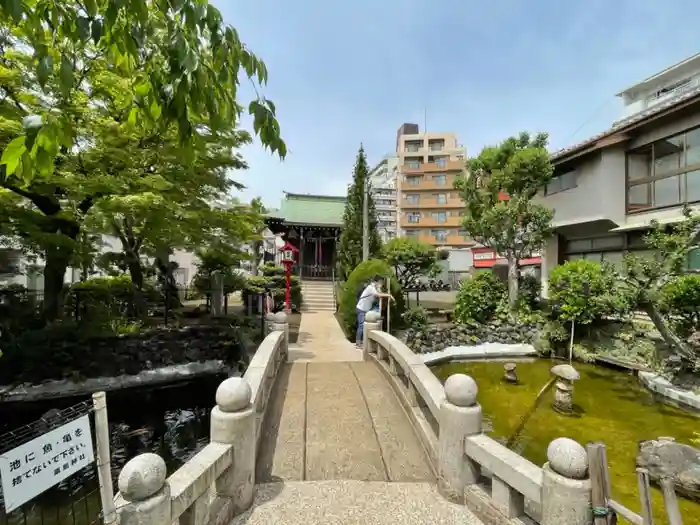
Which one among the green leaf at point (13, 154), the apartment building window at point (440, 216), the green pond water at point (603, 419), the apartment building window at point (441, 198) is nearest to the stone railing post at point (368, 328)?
the green pond water at point (603, 419)

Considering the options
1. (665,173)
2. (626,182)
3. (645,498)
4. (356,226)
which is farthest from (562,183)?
(645,498)

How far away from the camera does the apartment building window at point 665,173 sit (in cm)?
1170

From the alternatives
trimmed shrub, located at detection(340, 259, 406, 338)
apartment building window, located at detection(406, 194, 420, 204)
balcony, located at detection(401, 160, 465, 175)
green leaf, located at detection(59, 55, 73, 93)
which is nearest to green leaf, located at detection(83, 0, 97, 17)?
green leaf, located at detection(59, 55, 73, 93)

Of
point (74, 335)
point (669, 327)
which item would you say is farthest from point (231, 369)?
point (669, 327)

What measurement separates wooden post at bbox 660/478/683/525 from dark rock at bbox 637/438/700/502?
3502 mm

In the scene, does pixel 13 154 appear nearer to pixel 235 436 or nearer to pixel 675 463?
pixel 235 436

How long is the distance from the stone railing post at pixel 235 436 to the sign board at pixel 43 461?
1226mm

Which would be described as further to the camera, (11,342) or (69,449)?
(11,342)

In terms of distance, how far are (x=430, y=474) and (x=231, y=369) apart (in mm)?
7896

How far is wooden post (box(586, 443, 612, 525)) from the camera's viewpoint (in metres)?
2.77

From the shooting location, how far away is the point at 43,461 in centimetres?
238

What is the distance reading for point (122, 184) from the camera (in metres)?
7.86

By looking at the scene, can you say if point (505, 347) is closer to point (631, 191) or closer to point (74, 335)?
point (631, 191)

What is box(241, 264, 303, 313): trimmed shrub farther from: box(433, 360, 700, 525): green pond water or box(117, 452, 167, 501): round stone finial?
box(117, 452, 167, 501): round stone finial
